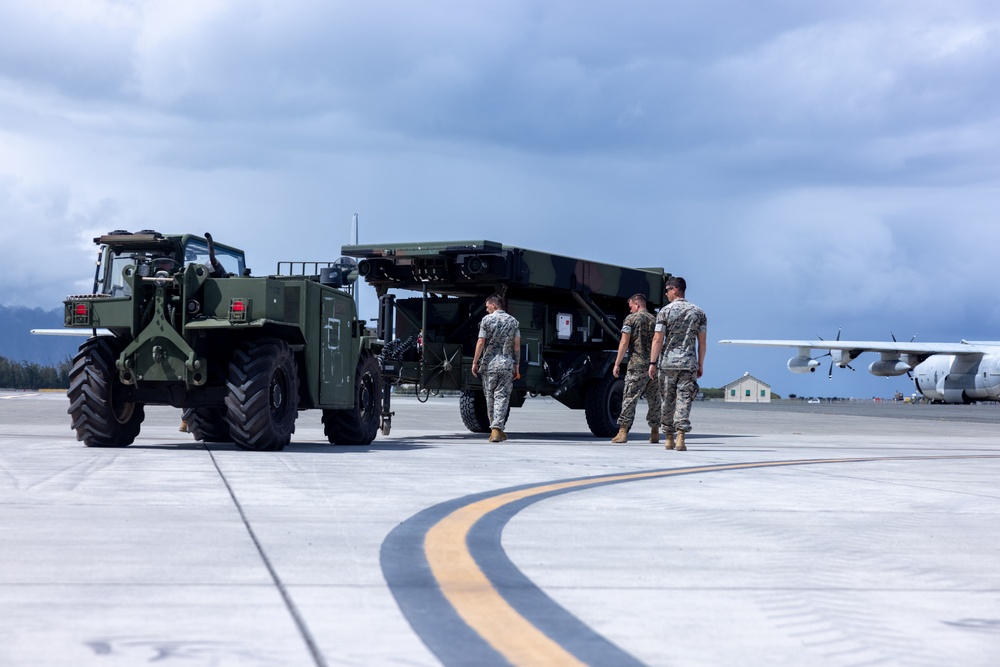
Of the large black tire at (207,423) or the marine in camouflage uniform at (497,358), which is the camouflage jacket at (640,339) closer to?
the marine in camouflage uniform at (497,358)

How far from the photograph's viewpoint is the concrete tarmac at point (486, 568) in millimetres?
3461

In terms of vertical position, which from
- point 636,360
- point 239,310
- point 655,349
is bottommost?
point 636,360

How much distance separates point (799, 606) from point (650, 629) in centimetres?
71

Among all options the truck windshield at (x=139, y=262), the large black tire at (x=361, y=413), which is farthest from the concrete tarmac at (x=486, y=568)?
the large black tire at (x=361, y=413)

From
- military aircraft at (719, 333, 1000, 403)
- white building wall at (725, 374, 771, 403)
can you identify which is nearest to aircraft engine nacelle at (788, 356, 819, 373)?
military aircraft at (719, 333, 1000, 403)

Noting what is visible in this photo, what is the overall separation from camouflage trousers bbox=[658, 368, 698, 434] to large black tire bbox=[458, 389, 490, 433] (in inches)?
237

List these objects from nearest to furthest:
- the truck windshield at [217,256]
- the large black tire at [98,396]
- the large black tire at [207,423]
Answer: the large black tire at [98,396] < the truck windshield at [217,256] < the large black tire at [207,423]

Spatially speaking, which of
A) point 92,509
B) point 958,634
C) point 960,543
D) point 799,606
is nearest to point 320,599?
point 799,606

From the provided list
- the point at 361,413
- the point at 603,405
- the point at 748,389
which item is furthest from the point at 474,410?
the point at 748,389

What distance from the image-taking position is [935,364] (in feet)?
201

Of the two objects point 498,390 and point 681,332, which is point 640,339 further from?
point 498,390

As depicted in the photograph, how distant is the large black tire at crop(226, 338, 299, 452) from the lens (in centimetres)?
1172

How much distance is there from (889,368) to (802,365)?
489 centimetres

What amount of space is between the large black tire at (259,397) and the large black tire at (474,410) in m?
7.75
